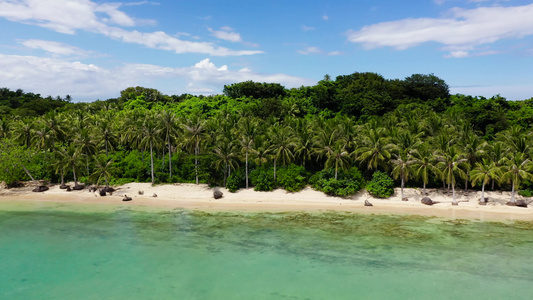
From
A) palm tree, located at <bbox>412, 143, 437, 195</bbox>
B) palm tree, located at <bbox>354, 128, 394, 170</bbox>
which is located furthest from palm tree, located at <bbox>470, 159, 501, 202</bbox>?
palm tree, located at <bbox>354, 128, 394, 170</bbox>

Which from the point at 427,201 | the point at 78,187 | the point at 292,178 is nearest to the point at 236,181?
the point at 292,178

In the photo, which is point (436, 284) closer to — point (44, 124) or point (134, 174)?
point (134, 174)

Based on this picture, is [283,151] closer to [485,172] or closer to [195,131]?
[195,131]

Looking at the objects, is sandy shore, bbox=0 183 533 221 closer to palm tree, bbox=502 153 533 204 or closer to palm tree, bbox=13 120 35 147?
palm tree, bbox=502 153 533 204

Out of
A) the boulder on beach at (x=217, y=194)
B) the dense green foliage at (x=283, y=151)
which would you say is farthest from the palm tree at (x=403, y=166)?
the boulder on beach at (x=217, y=194)

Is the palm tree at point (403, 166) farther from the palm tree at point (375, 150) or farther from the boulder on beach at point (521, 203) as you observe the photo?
the boulder on beach at point (521, 203)
